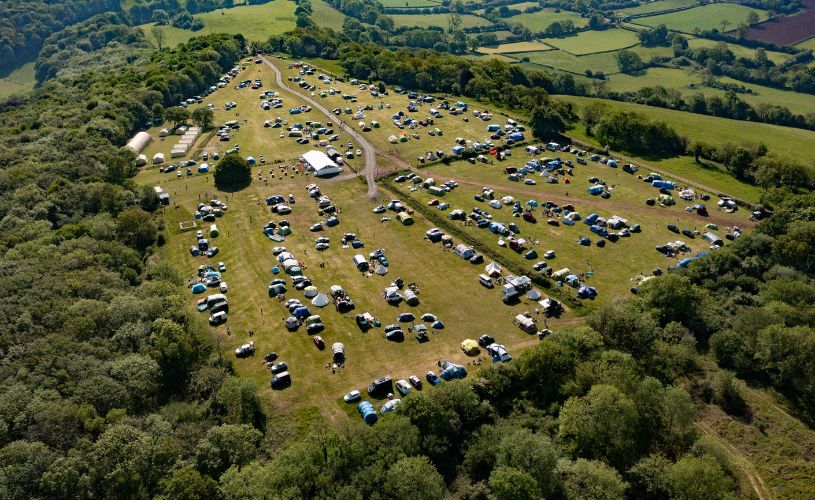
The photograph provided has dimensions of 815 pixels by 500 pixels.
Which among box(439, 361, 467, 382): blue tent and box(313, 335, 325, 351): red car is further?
box(313, 335, 325, 351): red car

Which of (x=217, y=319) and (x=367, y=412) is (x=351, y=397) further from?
(x=217, y=319)

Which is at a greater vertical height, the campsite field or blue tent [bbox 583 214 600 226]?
blue tent [bbox 583 214 600 226]

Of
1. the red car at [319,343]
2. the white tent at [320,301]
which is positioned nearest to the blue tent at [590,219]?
the white tent at [320,301]

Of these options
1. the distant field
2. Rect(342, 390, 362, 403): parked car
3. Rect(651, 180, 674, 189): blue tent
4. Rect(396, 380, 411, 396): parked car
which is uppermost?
the distant field

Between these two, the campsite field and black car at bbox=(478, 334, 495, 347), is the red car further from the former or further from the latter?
black car at bbox=(478, 334, 495, 347)

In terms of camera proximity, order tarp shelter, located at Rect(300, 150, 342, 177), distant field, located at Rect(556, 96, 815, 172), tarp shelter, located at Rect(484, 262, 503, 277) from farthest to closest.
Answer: distant field, located at Rect(556, 96, 815, 172), tarp shelter, located at Rect(300, 150, 342, 177), tarp shelter, located at Rect(484, 262, 503, 277)

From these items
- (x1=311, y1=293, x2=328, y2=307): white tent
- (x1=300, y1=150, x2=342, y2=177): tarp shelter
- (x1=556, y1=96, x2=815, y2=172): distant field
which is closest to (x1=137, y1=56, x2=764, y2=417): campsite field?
(x1=311, y1=293, x2=328, y2=307): white tent
